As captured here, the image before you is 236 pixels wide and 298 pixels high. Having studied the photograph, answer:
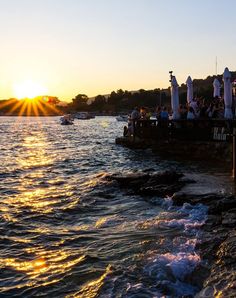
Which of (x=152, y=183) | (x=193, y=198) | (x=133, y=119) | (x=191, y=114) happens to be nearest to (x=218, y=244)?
(x=193, y=198)

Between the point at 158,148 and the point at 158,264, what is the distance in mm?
21941

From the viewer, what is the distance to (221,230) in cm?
977

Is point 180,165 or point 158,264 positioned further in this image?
point 180,165

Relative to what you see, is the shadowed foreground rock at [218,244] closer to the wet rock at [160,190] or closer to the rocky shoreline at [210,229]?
the rocky shoreline at [210,229]

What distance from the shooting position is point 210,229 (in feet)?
33.1

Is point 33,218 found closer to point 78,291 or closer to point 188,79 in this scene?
point 78,291

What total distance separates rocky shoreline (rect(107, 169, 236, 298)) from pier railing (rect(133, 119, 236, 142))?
21.4ft

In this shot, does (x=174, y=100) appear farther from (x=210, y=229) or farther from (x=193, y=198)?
(x=210, y=229)

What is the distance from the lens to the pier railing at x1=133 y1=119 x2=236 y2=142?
79.7 feet

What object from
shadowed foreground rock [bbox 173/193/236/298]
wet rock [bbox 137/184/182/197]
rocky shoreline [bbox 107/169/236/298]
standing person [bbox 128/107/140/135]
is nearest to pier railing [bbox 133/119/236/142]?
standing person [bbox 128/107/140/135]

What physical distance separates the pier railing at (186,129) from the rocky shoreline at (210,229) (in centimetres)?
653

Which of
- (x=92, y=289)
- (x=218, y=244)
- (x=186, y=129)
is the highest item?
(x=186, y=129)

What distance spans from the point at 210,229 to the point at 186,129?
57.9 ft

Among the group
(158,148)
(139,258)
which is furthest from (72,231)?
(158,148)
